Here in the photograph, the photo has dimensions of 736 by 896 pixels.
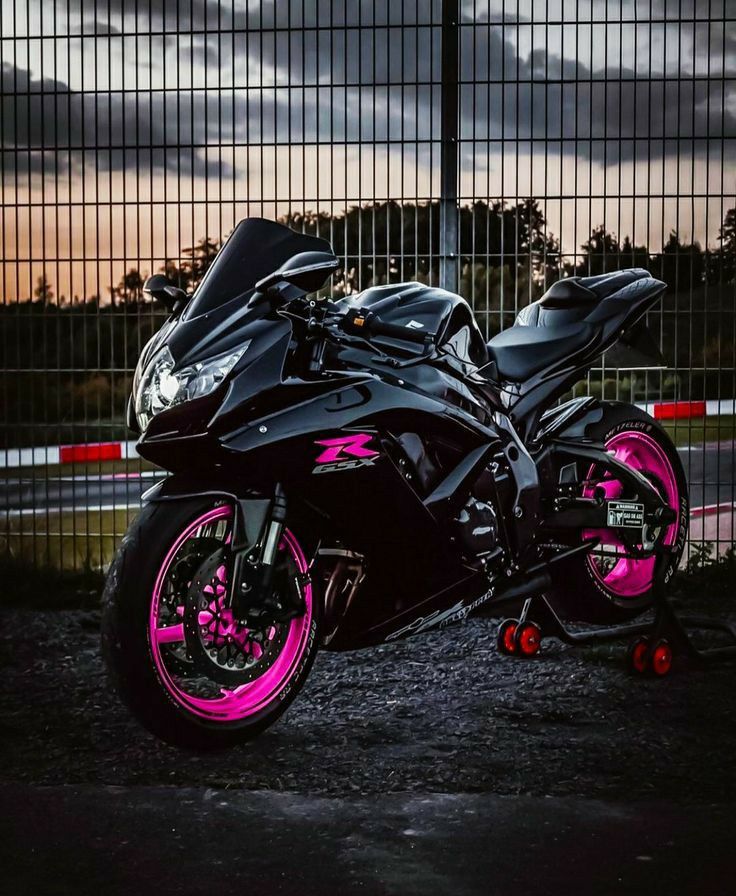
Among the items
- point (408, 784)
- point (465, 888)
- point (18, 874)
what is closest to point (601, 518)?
point (408, 784)

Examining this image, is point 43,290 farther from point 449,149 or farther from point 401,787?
point 401,787

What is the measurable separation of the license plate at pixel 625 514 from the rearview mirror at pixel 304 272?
1846 mm

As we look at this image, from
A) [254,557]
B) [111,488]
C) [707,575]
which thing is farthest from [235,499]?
[111,488]

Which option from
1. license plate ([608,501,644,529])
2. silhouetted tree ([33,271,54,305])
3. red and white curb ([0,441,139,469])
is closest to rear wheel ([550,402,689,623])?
→ license plate ([608,501,644,529])

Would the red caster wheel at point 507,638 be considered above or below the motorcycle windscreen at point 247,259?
below

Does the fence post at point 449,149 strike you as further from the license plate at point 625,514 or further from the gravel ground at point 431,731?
the gravel ground at point 431,731

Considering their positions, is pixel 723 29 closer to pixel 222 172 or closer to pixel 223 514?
pixel 222 172

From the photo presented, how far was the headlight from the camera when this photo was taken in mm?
3854

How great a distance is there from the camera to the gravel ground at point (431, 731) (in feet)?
12.6

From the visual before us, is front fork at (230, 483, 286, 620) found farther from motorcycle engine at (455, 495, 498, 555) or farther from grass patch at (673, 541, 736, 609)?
grass patch at (673, 541, 736, 609)

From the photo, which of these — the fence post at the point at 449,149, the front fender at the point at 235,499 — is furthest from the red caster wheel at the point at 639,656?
the fence post at the point at 449,149

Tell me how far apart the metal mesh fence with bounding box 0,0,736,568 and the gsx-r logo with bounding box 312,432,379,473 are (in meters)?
2.86

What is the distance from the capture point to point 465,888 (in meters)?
2.97

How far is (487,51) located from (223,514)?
3.75 metres
